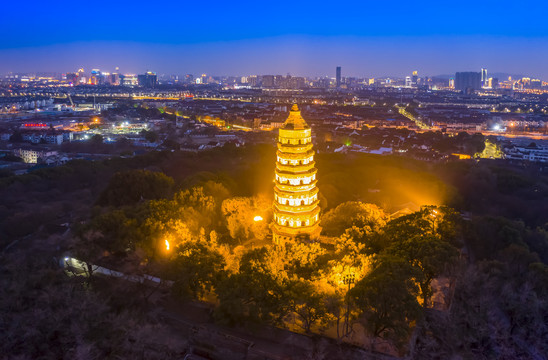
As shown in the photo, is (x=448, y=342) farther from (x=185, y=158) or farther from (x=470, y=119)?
(x=470, y=119)

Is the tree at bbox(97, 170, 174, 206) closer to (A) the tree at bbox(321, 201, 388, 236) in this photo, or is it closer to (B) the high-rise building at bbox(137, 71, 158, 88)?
(A) the tree at bbox(321, 201, 388, 236)

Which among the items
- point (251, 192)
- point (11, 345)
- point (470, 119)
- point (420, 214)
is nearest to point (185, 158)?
point (251, 192)

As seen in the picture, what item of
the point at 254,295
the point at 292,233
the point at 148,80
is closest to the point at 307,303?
the point at 254,295

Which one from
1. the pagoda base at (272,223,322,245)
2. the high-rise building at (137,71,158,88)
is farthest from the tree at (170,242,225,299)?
the high-rise building at (137,71,158,88)

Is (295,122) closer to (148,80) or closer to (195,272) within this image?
(195,272)

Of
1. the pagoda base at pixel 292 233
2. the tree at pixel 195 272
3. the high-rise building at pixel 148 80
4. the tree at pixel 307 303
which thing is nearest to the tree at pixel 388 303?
the tree at pixel 307 303

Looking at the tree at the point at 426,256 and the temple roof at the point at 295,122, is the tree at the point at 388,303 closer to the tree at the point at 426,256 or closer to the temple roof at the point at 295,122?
the tree at the point at 426,256
